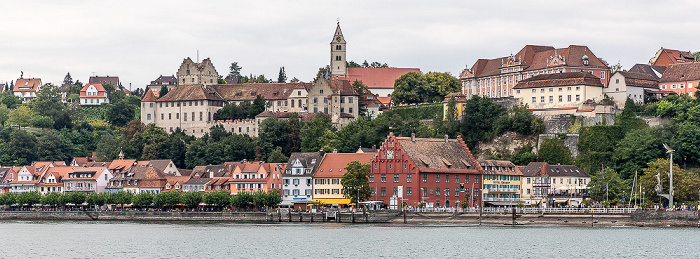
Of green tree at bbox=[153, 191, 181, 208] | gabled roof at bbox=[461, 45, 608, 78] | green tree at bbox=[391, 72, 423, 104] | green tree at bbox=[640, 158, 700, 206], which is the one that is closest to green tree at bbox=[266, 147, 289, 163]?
green tree at bbox=[153, 191, 181, 208]

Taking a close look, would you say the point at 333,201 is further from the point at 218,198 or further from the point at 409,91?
the point at 409,91

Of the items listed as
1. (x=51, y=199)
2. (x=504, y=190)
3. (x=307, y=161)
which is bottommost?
(x=51, y=199)

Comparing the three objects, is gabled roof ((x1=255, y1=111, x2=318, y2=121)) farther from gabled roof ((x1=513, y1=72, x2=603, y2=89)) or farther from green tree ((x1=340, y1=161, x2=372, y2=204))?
green tree ((x1=340, y1=161, x2=372, y2=204))

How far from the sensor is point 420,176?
10450 centimetres

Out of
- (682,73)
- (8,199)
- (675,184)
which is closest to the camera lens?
(675,184)

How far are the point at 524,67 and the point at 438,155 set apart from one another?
31.1 metres

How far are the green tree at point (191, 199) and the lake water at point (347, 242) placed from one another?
35.6 ft

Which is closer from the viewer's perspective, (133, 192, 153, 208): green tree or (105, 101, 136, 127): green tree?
(133, 192, 153, 208): green tree

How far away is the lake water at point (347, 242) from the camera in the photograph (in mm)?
71750

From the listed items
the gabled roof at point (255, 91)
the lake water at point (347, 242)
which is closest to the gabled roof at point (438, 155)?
the lake water at point (347, 242)

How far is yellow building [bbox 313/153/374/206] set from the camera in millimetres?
112812

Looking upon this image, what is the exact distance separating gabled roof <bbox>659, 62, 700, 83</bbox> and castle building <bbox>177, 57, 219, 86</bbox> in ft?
225

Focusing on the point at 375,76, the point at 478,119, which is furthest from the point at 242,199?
the point at 375,76

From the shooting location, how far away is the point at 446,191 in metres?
106
